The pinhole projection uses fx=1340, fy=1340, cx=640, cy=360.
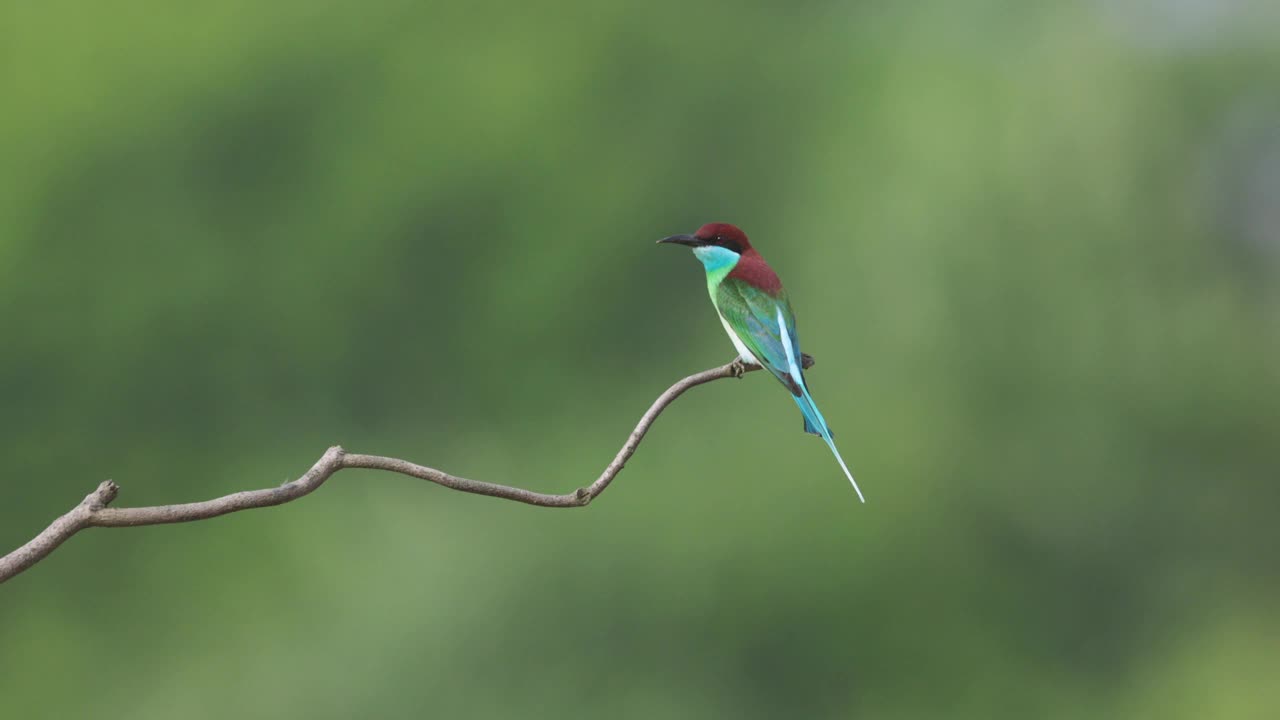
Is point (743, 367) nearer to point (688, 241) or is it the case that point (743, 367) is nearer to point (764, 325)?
point (764, 325)

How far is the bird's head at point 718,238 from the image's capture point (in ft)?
5.85

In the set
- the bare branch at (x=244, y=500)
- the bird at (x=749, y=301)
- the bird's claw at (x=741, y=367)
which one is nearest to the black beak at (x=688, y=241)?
the bird at (x=749, y=301)

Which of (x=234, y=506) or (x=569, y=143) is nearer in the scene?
(x=234, y=506)

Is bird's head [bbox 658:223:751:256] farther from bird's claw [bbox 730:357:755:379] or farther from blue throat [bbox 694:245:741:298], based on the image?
bird's claw [bbox 730:357:755:379]

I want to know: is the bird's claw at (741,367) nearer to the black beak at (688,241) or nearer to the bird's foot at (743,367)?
the bird's foot at (743,367)

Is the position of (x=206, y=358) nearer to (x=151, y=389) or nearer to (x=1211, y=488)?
(x=151, y=389)

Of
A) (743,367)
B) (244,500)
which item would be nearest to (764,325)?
(743,367)

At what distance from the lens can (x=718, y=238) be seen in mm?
1837

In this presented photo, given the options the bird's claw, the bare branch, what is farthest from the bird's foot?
the bare branch

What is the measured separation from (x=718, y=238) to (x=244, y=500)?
113 cm

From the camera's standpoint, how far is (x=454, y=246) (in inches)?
398

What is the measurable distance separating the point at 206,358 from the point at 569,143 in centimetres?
314

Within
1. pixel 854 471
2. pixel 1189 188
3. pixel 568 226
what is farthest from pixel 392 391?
pixel 1189 188

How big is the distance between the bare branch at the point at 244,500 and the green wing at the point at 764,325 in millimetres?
765
